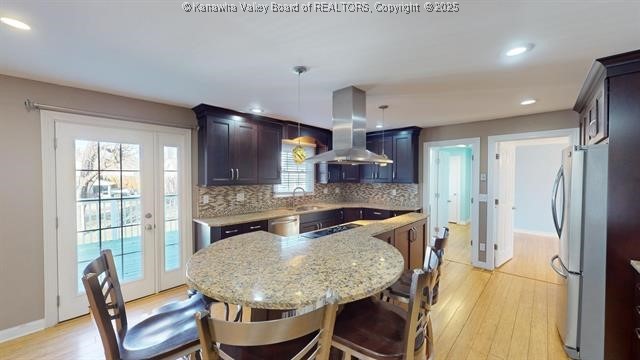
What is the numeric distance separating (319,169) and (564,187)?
11.9ft

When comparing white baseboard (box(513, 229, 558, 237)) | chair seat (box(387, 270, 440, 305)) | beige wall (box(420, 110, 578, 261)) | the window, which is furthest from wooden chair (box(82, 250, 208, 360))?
white baseboard (box(513, 229, 558, 237))

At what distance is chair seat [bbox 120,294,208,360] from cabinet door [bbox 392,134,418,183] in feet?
13.6

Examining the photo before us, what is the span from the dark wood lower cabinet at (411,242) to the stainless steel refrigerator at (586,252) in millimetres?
1345

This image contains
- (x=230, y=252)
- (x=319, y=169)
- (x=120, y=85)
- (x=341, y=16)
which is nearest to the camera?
(x=341, y=16)

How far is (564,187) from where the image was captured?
7.78 ft

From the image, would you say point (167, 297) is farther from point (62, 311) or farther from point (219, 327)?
point (219, 327)

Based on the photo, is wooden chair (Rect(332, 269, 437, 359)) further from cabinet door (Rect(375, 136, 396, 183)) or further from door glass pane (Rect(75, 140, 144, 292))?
cabinet door (Rect(375, 136, 396, 183))

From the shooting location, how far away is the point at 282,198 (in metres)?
4.68

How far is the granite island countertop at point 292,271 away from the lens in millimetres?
1147

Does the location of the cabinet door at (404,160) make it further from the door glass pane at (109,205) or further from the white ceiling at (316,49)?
the door glass pane at (109,205)

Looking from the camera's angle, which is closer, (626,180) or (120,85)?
(626,180)

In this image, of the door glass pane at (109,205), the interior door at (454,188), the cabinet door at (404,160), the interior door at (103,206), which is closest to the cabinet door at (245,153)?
the interior door at (103,206)

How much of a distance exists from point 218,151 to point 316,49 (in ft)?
7.11

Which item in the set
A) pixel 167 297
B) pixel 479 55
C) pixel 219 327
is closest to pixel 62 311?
pixel 167 297
